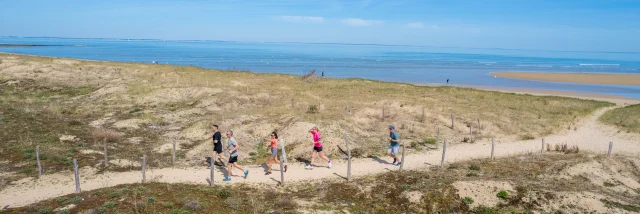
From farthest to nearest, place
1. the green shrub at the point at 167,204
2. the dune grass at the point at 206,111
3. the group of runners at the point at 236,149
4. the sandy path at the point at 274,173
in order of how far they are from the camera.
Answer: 1. the dune grass at the point at 206,111
2. the group of runners at the point at 236,149
3. the sandy path at the point at 274,173
4. the green shrub at the point at 167,204

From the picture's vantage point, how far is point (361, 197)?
1630 cm

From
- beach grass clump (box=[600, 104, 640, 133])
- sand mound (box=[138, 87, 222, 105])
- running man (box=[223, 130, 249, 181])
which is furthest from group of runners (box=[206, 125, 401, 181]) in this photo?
beach grass clump (box=[600, 104, 640, 133])

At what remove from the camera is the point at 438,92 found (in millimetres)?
49188

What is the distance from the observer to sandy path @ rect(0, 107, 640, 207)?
16359mm

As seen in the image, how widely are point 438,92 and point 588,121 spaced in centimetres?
1724

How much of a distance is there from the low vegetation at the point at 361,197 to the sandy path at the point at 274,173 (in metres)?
1.13

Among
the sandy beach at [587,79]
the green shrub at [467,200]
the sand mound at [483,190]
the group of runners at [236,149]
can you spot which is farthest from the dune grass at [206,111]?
the sandy beach at [587,79]

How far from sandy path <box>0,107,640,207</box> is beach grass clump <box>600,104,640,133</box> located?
3000 mm

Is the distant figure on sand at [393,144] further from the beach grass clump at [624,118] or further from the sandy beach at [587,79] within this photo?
the sandy beach at [587,79]

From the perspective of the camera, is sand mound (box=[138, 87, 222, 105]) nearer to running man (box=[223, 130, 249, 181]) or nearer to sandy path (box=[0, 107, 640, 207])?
sandy path (box=[0, 107, 640, 207])

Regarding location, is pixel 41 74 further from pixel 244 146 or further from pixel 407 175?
pixel 407 175

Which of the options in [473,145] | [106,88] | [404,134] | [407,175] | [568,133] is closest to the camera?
[407,175]

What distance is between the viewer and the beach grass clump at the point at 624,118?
3038 centimetres

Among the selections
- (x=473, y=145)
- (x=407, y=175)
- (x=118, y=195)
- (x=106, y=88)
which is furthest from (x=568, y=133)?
(x=106, y=88)
